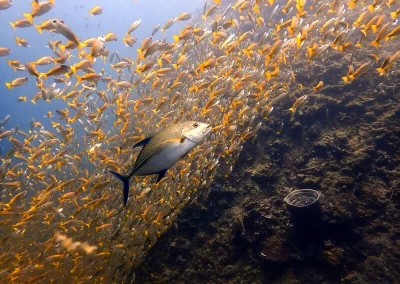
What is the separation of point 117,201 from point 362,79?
826cm

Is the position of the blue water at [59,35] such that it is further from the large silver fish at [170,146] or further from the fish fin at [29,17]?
the large silver fish at [170,146]

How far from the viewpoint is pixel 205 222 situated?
7.39 meters

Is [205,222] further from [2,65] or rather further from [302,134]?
[2,65]

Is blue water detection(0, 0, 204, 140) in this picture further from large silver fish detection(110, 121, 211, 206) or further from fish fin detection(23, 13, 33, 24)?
large silver fish detection(110, 121, 211, 206)

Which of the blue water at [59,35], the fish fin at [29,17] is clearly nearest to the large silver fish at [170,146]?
the fish fin at [29,17]

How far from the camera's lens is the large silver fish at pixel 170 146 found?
266 centimetres

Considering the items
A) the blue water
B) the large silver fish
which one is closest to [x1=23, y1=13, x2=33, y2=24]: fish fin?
the large silver fish

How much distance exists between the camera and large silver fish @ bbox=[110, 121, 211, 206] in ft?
8.74

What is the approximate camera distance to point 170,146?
2.66m

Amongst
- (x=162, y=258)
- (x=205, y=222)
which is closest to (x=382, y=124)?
(x=205, y=222)

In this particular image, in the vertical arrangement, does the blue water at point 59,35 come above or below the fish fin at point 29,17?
below

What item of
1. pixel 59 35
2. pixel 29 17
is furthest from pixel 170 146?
pixel 59 35

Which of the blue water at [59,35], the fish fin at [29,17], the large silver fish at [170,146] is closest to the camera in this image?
the large silver fish at [170,146]

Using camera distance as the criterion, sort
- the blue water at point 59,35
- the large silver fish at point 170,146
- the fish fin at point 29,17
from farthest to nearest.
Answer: the blue water at point 59,35 → the fish fin at point 29,17 → the large silver fish at point 170,146
